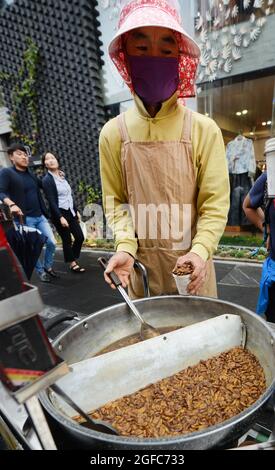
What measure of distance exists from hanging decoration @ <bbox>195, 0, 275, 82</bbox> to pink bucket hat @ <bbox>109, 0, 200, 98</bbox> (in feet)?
15.0

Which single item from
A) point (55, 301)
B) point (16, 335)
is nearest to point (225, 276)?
point (55, 301)

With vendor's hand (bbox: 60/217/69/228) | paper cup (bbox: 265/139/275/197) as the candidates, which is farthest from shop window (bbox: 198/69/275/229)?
paper cup (bbox: 265/139/275/197)

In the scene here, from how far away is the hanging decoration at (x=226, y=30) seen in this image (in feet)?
16.3

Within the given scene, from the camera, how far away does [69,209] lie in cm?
520

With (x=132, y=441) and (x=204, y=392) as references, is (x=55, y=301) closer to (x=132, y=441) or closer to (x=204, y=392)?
(x=204, y=392)

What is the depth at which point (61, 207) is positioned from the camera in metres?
5.09

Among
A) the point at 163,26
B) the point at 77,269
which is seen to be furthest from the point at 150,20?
the point at 77,269

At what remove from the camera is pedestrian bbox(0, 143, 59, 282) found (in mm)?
4305

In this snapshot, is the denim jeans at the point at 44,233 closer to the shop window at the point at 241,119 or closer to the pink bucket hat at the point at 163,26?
the pink bucket hat at the point at 163,26

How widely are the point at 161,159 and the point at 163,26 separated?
551 mm

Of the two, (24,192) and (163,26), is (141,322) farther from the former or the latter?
(24,192)

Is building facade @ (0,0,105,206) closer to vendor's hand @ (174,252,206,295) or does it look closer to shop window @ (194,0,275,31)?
shop window @ (194,0,275,31)

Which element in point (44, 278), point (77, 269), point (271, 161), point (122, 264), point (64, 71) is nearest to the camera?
point (271, 161)

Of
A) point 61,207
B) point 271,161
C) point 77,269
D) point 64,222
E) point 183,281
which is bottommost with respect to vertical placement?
point 77,269
